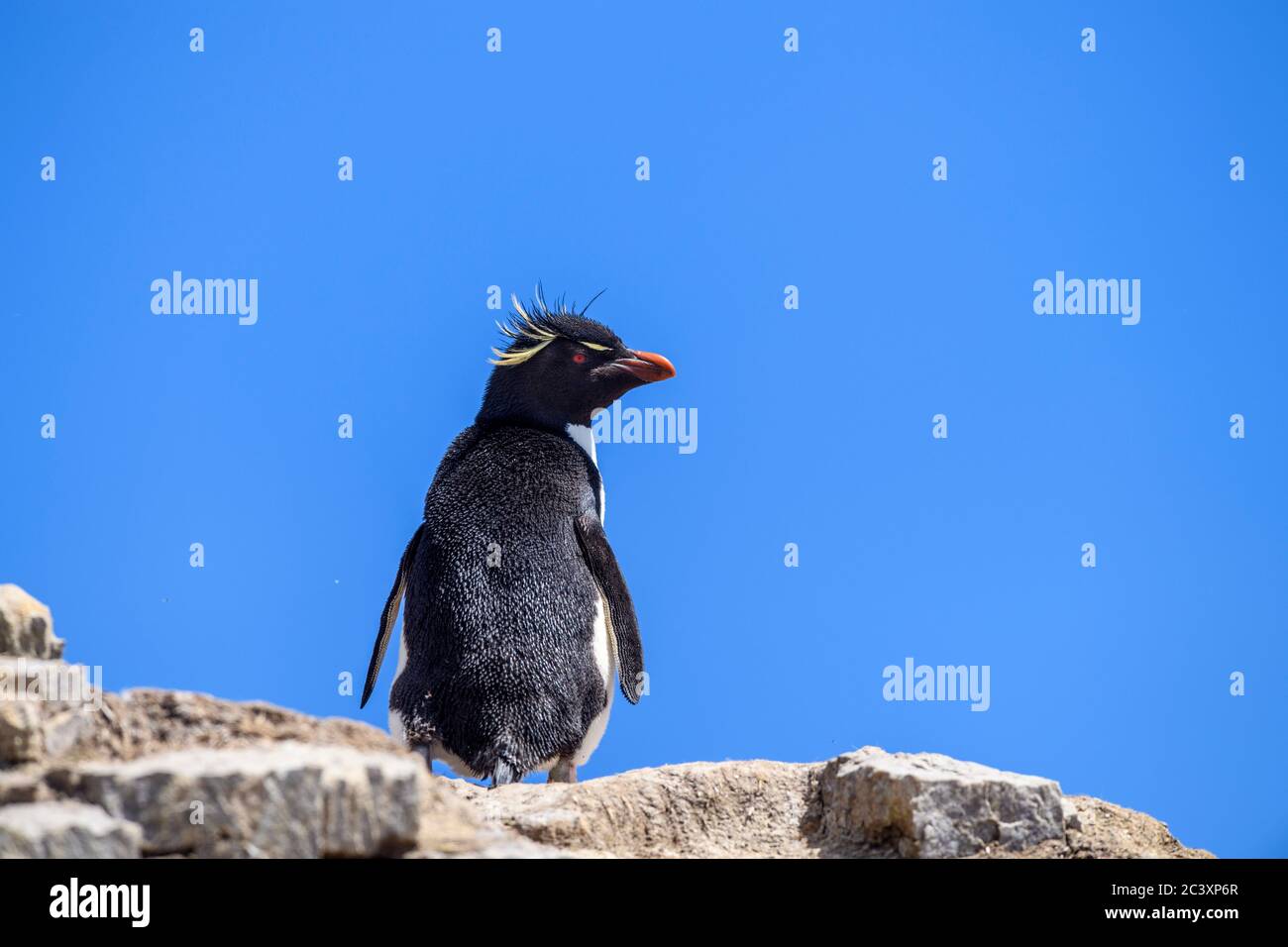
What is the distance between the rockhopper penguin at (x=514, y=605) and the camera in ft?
21.6

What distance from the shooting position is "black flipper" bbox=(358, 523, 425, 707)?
7.66 metres

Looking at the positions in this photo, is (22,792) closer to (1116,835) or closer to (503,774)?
(503,774)

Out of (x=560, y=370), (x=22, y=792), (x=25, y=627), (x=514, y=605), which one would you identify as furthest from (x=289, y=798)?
(x=560, y=370)

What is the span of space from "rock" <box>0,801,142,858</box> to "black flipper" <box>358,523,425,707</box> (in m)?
4.88

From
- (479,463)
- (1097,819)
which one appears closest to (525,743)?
(479,463)

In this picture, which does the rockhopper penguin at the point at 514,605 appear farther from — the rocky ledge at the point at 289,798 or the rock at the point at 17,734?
the rock at the point at 17,734

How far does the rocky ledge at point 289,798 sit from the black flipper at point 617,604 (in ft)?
7.42

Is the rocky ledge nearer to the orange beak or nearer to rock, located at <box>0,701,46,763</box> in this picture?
rock, located at <box>0,701,46,763</box>

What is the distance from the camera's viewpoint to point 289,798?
2.78m

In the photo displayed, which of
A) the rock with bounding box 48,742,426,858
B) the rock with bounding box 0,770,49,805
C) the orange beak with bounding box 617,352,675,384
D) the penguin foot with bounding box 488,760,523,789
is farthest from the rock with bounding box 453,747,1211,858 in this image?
the orange beak with bounding box 617,352,675,384

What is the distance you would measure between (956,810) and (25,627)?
313 cm
